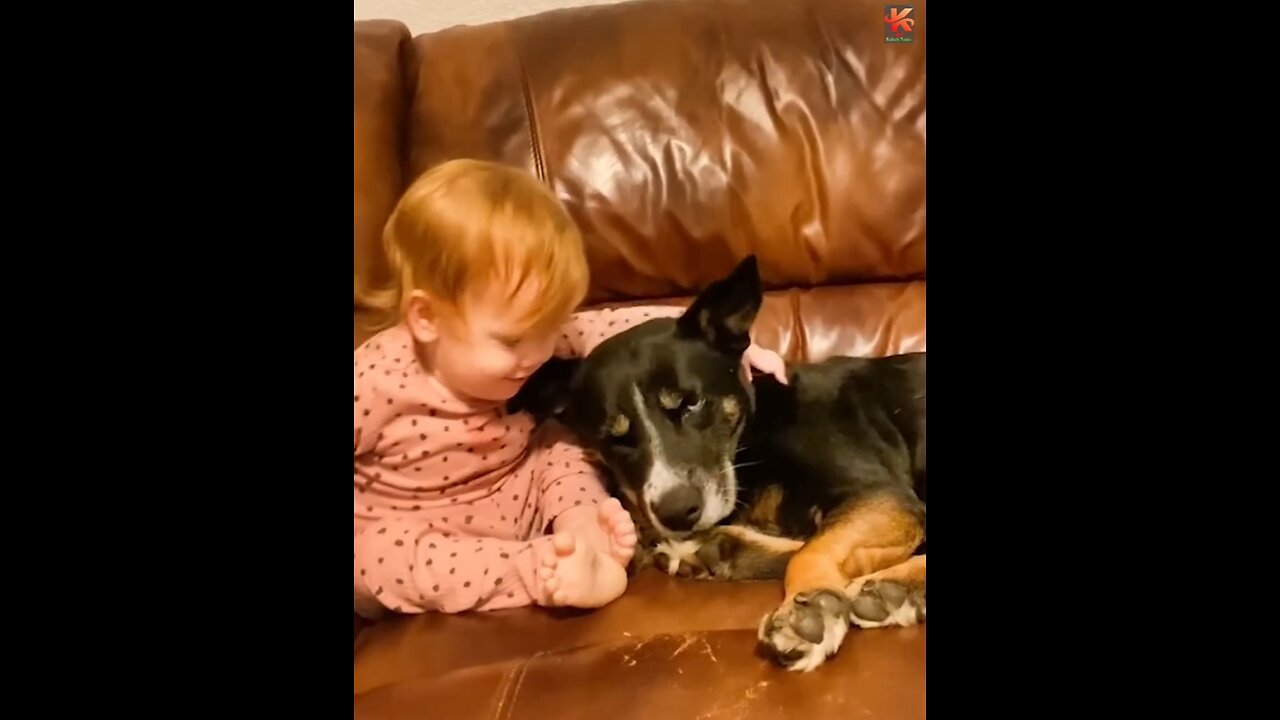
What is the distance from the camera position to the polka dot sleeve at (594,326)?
72.7 inches

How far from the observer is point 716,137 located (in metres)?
2.11

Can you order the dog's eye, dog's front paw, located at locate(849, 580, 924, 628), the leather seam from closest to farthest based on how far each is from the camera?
the leather seam
dog's front paw, located at locate(849, 580, 924, 628)
the dog's eye

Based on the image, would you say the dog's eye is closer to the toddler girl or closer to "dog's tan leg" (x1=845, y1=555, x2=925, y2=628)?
the toddler girl

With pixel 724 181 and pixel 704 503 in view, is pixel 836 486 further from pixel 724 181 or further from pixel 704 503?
pixel 724 181

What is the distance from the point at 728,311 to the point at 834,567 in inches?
19.3

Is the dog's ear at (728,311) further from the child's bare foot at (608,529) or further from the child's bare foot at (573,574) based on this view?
the child's bare foot at (573,574)

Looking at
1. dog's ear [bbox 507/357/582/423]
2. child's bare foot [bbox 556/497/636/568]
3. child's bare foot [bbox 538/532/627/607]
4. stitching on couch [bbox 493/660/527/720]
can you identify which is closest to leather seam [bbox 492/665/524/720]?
stitching on couch [bbox 493/660/527/720]

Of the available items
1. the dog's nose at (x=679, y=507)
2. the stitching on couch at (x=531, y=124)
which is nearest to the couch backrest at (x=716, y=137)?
the stitching on couch at (x=531, y=124)

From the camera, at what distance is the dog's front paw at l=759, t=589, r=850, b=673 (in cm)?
126

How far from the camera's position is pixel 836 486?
5.58ft

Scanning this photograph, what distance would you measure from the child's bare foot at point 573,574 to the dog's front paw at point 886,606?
385 millimetres
